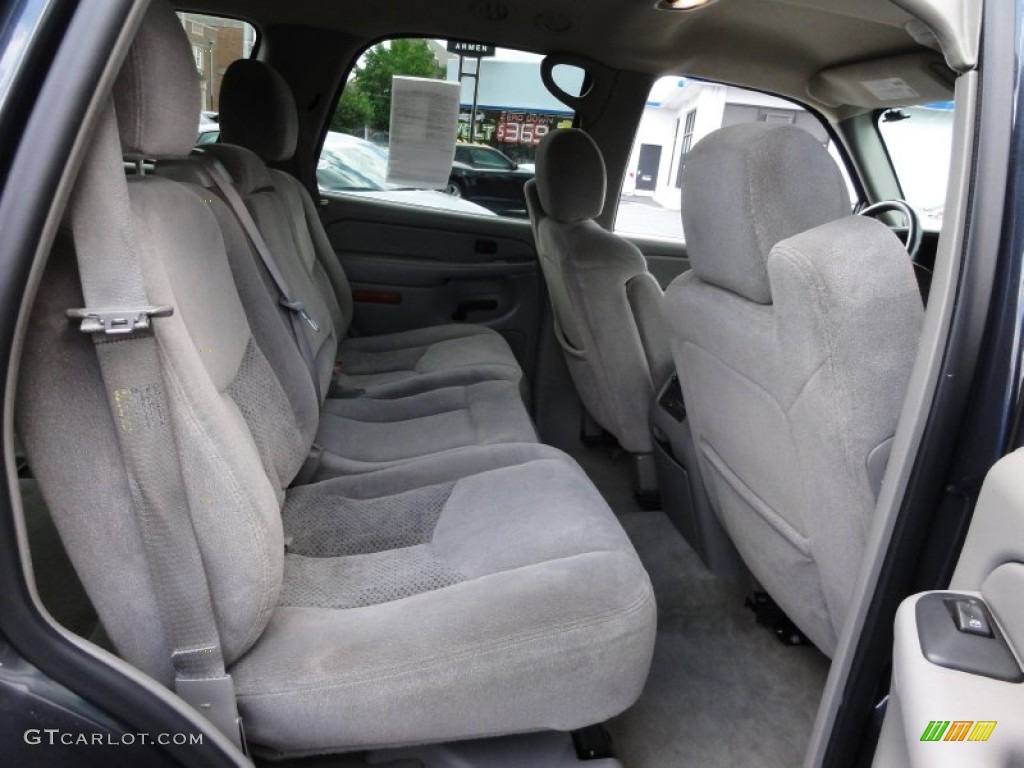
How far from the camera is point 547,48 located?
274 cm

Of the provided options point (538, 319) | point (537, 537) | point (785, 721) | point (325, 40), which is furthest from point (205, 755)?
point (325, 40)

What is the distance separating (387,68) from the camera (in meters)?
2.80

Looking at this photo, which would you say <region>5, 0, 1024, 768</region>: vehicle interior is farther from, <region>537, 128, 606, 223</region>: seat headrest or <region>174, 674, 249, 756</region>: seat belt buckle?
<region>537, 128, 606, 223</region>: seat headrest

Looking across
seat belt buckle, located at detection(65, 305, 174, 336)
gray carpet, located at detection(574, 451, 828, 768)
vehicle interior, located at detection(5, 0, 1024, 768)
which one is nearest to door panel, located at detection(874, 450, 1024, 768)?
vehicle interior, located at detection(5, 0, 1024, 768)

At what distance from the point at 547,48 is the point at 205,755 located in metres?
2.47

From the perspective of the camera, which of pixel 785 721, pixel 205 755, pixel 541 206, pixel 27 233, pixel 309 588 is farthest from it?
pixel 541 206

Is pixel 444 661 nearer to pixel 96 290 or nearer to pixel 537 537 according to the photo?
pixel 537 537

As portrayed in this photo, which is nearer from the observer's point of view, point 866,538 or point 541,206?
point 866,538

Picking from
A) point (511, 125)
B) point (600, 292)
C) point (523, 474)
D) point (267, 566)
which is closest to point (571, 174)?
point (600, 292)

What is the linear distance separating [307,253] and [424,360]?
48 cm

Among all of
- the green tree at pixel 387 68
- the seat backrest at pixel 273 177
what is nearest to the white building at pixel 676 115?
the green tree at pixel 387 68

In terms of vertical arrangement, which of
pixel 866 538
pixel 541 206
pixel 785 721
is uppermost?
pixel 541 206

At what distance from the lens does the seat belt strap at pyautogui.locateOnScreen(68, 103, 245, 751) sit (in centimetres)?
85

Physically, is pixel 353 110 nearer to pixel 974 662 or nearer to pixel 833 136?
pixel 833 136
